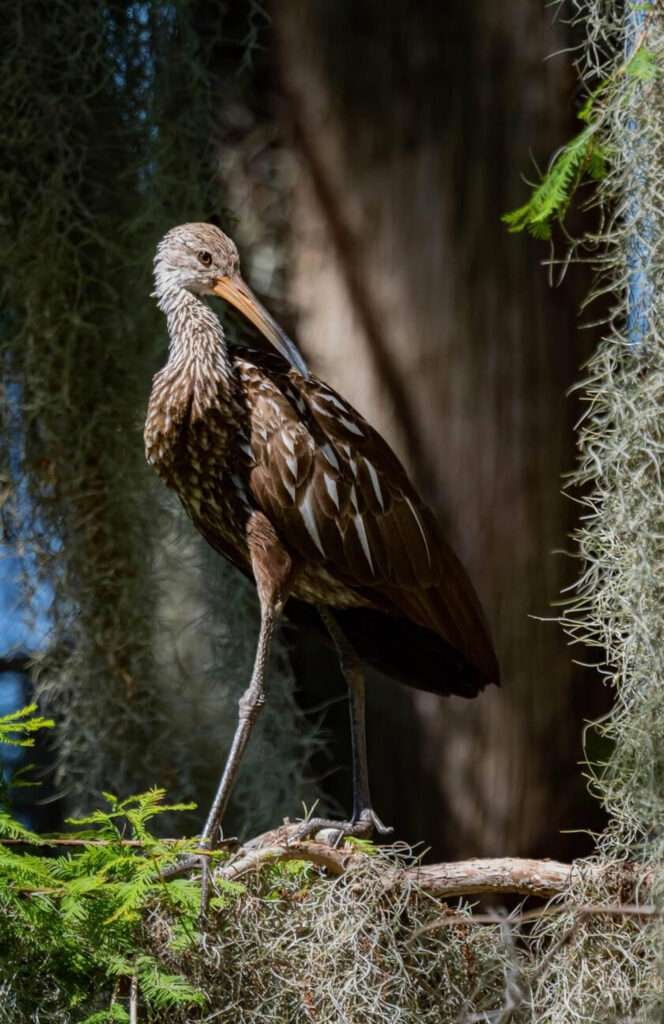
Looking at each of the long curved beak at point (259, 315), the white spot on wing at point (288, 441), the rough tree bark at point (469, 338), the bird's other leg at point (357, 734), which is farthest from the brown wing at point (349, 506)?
the rough tree bark at point (469, 338)

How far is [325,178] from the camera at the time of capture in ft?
12.4

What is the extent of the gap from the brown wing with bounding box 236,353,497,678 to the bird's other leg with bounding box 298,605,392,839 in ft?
0.78

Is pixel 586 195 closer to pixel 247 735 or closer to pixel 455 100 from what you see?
pixel 455 100

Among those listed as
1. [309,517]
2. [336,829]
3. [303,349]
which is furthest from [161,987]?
[303,349]

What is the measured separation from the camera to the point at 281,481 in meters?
2.96

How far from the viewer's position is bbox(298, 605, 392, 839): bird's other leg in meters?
3.16

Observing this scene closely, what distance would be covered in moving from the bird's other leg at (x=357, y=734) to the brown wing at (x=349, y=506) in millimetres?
238

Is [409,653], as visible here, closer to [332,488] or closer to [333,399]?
[332,488]

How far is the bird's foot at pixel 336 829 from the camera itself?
9.05 feet

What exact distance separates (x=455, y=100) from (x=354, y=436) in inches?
37.6

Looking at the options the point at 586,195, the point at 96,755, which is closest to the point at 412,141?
the point at 586,195

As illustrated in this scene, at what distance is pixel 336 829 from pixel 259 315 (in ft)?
3.19

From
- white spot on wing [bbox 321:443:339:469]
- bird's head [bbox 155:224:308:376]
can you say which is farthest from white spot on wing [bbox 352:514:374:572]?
bird's head [bbox 155:224:308:376]

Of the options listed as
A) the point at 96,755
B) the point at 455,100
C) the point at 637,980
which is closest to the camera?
the point at 637,980
